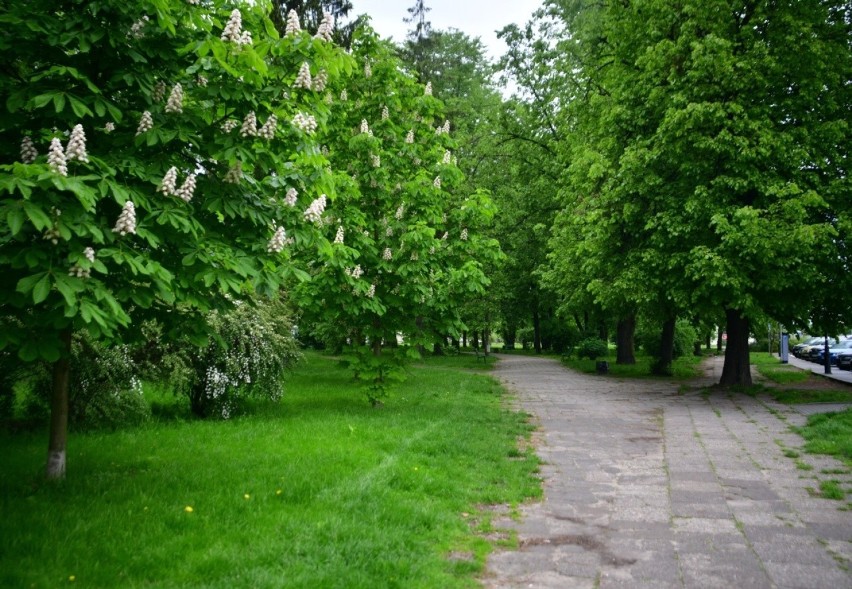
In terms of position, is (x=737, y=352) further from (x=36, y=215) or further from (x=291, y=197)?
(x=36, y=215)

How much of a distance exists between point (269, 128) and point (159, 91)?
98 centimetres

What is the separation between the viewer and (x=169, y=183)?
15.6 ft

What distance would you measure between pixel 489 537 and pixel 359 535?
1.17 m

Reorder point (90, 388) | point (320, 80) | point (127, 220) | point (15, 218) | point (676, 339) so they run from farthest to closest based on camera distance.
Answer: point (676, 339) < point (90, 388) < point (320, 80) < point (127, 220) < point (15, 218)

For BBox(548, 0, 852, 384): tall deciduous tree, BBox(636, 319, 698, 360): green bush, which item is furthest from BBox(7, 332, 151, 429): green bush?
BBox(636, 319, 698, 360): green bush

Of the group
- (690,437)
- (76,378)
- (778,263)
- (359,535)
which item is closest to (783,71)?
(778,263)

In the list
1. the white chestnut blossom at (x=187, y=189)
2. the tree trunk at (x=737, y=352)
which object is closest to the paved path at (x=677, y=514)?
the white chestnut blossom at (x=187, y=189)

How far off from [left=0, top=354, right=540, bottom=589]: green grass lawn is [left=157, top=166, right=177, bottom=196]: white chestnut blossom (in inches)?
103

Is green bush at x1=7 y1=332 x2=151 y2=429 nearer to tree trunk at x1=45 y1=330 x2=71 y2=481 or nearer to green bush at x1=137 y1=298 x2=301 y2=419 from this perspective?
green bush at x1=137 y1=298 x2=301 y2=419

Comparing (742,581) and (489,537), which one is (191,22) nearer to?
(489,537)

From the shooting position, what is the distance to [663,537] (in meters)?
5.43

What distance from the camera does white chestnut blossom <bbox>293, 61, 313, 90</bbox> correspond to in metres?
5.60

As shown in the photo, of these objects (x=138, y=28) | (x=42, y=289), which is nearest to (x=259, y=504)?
(x=42, y=289)

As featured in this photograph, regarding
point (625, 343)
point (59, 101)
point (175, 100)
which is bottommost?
point (625, 343)
